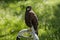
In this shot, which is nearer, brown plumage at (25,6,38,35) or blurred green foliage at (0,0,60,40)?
brown plumage at (25,6,38,35)

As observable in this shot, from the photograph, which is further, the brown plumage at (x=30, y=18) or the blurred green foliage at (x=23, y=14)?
the blurred green foliage at (x=23, y=14)

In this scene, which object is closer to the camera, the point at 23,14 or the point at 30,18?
the point at 30,18

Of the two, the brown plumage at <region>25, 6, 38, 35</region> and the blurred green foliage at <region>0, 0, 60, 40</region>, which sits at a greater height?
the brown plumage at <region>25, 6, 38, 35</region>

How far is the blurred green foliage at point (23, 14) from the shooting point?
1056 centimetres

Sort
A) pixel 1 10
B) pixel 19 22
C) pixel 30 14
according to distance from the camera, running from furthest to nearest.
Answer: pixel 1 10
pixel 19 22
pixel 30 14

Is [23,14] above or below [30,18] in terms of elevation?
below

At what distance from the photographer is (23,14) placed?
11.6 meters

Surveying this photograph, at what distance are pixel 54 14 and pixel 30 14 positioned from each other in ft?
19.2

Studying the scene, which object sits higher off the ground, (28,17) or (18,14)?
(28,17)

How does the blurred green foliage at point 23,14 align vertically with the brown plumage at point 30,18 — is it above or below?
below

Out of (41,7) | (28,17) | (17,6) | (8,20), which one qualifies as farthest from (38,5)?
(28,17)

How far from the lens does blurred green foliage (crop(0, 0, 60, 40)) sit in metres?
10.6

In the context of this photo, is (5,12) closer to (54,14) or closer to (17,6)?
(17,6)

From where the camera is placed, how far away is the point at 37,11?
11.6 metres
